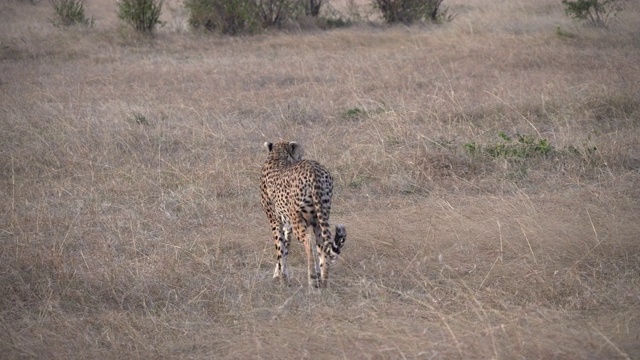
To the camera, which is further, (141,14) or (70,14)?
(70,14)

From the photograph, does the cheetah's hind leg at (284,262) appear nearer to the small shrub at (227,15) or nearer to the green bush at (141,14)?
the small shrub at (227,15)

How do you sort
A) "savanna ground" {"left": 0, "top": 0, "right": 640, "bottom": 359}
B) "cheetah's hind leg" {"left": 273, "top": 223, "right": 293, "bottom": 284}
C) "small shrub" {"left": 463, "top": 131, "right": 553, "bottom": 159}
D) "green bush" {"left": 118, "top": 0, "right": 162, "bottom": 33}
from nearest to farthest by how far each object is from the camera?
"savanna ground" {"left": 0, "top": 0, "right": 640, "bottom": 359}, "cheetah's hind leg" {"left": 273, "top": 223, "right": 293, "bottom": 284}, "small shrub" {"left": 463, "top": 131, "right": 553, "bottom": 159}, "green bush" {"left": 118, "top": 0, "right": 162, "bottom": 33}

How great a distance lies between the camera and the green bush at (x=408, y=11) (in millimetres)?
19344

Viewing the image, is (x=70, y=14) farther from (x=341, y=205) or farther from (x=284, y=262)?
(x=284, y=262)

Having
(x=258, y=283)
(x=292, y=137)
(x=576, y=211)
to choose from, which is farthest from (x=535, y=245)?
(x=292, y=137)

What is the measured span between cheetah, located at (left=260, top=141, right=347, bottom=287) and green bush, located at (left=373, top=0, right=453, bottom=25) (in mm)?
13848

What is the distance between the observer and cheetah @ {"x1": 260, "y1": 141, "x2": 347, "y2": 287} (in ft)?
18.2

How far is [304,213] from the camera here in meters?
5.65

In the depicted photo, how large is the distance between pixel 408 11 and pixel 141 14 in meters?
6.26

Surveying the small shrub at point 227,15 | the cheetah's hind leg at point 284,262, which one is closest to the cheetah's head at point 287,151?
the cheetah's hind leg at point 284,262

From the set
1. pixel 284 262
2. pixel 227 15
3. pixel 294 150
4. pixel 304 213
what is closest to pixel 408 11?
pixel 227 15

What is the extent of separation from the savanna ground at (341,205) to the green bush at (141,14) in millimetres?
3239

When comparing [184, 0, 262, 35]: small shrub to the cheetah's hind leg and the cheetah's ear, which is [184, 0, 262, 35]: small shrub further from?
the cheetah's hind leg

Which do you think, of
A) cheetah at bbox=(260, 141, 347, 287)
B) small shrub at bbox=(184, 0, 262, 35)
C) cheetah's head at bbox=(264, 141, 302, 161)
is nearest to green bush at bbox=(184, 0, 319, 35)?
small shrub at bbox=(184, 0, 262, 35)
